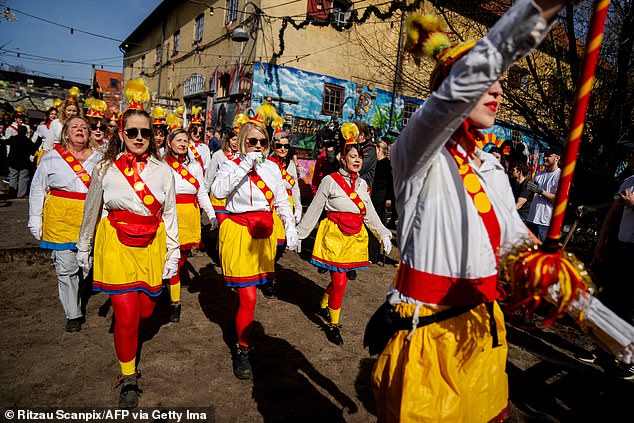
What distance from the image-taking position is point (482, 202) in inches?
65.1

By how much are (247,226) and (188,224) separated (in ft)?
6.07

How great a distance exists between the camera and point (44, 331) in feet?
13.3

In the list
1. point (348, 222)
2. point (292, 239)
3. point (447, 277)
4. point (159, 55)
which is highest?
point (159, 55)

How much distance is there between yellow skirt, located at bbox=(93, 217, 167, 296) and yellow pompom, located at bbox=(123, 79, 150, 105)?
4.55 feet

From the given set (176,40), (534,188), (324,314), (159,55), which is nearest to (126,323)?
(324,314)

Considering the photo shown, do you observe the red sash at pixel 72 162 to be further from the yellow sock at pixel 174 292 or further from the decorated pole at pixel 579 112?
the decorated pole at pixel 579 112

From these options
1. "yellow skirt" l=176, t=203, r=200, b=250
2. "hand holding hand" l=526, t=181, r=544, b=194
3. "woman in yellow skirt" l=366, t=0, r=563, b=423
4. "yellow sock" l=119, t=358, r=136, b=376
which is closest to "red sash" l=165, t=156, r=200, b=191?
"yellow skirt" l=176, t=203, r=200, b=250

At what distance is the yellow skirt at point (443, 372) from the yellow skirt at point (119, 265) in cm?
225

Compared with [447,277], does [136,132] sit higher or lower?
higher

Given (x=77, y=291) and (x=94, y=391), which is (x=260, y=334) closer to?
(x=94, y=391)

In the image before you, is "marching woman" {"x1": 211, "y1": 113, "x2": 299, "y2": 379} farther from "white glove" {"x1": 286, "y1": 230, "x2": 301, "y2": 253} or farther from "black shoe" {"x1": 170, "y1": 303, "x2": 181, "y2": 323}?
"black shoe" {"x1": 170, "y1": 303, "x2": 181, "y2": 323}

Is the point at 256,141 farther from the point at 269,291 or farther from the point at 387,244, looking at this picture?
the point at 269,291

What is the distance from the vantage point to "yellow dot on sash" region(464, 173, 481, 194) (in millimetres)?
1648

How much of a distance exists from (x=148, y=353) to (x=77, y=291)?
1126 millimetres
